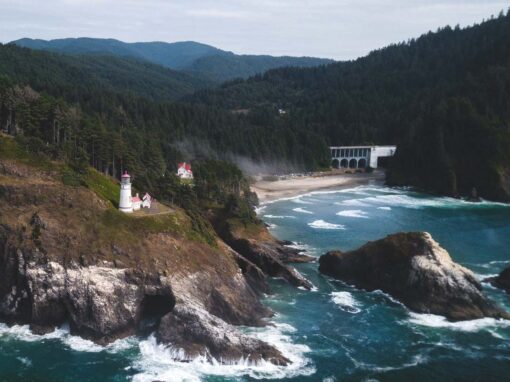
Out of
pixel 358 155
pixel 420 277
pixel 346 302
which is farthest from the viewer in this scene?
pixel 358 155

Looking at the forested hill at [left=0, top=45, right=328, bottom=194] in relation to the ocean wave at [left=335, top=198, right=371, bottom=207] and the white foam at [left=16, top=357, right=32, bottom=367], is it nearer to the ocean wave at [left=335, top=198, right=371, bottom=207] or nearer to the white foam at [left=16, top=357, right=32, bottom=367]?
the white foam at [left=16, top=357, right=32, bottom=367]

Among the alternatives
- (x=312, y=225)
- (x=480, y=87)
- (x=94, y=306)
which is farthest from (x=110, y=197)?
(x=480, y=87)

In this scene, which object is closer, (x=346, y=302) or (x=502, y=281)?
(x=346, y=302)

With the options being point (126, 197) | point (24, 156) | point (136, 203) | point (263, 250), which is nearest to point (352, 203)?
point (263, 250)

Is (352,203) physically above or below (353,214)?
above

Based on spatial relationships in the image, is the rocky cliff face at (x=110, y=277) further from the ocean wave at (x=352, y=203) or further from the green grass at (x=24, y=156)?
the ocean wave at (x=352, y=203)

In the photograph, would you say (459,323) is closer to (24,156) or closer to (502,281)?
(502,281)

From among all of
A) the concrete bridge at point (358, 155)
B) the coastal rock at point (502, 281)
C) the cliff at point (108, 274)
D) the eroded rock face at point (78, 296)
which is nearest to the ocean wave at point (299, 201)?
the coastal rock at point (502, 281)
